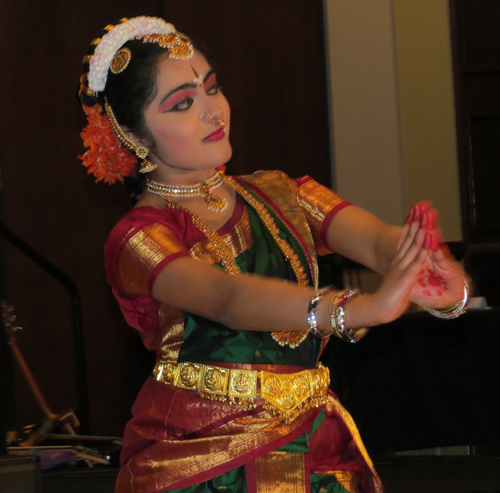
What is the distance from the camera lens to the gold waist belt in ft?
4.47

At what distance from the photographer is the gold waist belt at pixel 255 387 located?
53.7 inches

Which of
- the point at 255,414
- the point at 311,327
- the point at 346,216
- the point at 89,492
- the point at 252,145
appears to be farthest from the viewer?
the point at 252,145

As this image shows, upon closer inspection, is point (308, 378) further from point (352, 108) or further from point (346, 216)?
point (352, 108)

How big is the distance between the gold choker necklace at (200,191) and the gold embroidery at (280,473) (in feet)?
1.51

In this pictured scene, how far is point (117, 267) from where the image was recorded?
4.81 ft

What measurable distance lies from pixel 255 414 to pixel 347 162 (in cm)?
331

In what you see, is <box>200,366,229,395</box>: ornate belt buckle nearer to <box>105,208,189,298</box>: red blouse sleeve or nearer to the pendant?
<box>105,208,189,298</box>: red blouse sleeve

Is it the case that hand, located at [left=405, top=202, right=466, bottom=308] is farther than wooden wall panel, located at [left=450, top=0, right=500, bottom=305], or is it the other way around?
wooden wall panel, located at [left=450, top=0, right=500, bottom=305]

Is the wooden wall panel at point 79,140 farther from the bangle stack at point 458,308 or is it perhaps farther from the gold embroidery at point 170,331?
the bangle stack at point 458,308

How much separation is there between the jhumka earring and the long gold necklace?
74 millimetres

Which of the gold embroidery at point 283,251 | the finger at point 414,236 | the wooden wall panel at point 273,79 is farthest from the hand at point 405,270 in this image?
the wooden wall panel at point 273,79

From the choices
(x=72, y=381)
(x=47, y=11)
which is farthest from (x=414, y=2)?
(x=72, y=381)

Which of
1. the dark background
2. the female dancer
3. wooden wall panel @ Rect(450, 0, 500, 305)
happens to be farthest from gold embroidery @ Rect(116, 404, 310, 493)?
wooden wall panel @ Rect(450, 0, 500, 305)

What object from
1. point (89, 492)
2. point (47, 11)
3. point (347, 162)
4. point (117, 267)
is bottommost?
point (89, 492)
